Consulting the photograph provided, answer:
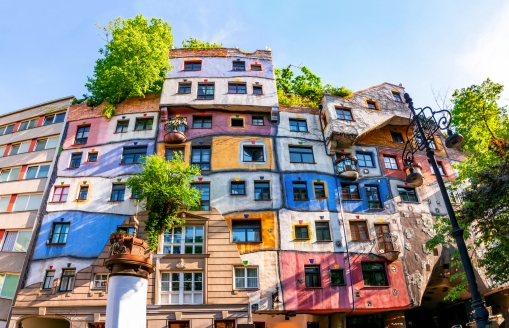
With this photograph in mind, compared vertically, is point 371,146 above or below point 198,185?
above

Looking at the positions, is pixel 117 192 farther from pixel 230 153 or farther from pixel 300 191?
pixel 300 191

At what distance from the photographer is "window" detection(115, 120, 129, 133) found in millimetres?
22562

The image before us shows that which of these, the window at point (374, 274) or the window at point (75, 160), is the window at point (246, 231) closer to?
the window at point (374, 274)

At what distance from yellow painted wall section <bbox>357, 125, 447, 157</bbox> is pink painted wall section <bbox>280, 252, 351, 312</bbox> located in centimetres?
863

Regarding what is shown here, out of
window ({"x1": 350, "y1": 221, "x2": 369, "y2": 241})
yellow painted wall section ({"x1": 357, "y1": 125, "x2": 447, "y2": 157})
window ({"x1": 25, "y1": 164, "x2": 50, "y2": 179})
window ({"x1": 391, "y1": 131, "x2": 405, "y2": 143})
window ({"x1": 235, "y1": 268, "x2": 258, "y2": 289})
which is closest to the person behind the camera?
window ({"x1": 235, "y1": 268, "x2": 258, "y2": 289})

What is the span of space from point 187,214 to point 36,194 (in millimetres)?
10193

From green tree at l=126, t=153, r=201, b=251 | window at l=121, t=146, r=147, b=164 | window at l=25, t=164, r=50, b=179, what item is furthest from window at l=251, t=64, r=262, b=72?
window at l=25, t=164, r=50, b=179

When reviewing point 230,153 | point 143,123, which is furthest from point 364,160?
point 143,123

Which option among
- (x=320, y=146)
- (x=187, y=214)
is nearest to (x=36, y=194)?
(x=187, y=214)

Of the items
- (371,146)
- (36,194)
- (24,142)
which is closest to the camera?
(36,194)

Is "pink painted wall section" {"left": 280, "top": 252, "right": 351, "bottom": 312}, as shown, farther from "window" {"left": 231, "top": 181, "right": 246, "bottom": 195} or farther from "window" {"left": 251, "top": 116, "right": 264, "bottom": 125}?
"window" {"left": 251, "top": 116, "right": 264, "bottom": 125}

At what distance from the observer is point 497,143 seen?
44.2 ft

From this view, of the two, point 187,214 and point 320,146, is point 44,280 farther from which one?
point 320,146

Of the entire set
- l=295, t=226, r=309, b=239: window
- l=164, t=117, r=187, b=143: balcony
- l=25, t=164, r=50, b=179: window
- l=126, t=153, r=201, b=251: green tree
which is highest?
l=164, t=117, r=187, b=143: balcony
